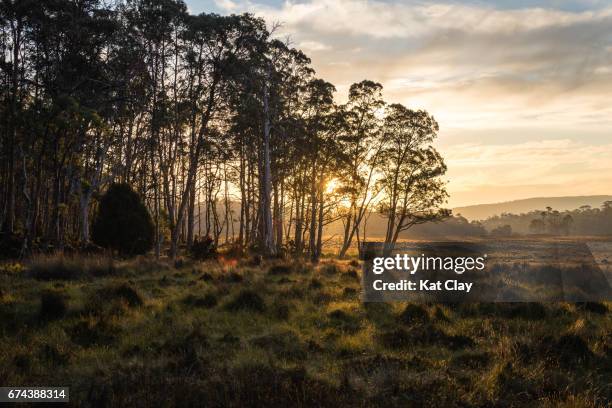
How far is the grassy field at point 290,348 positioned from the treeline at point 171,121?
8519mm

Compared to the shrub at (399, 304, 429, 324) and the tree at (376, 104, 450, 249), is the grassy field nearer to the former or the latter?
the shrub at (399, 304, 429, 324)

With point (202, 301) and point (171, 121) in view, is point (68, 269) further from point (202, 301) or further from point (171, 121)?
point (171, 121)

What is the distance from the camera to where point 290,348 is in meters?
8.25

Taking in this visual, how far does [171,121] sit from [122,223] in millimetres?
6548

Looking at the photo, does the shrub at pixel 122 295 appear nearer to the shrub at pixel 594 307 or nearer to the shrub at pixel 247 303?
the shrub at pixel 247 303

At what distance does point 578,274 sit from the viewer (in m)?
20.5

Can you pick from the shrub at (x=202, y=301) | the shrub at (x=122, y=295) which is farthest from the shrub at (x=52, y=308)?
the shrub at (x=202, y=301)

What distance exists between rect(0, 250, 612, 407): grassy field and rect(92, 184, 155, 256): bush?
724cm

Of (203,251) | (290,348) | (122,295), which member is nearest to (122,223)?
(203,251)

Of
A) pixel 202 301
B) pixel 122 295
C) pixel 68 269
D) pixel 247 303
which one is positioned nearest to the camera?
pixel 122 295

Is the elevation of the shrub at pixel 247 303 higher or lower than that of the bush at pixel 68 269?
lower

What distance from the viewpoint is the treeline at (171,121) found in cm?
2012

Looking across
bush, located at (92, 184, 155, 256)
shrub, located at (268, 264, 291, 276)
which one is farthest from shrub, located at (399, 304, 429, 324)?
bush, located at (92, 184, 155, 256)

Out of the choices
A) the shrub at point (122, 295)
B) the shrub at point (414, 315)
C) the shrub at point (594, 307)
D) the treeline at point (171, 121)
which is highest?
the treeline at point (171, 121)
